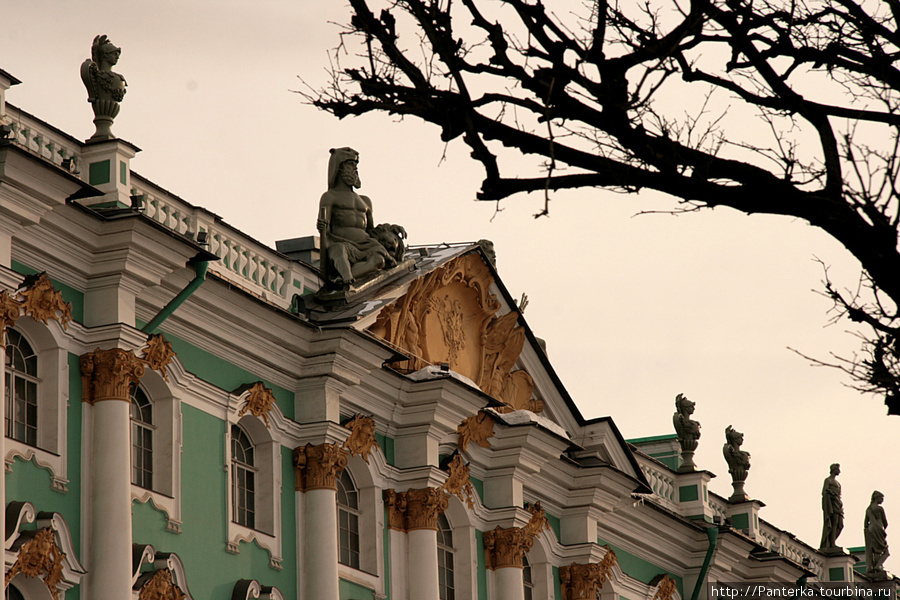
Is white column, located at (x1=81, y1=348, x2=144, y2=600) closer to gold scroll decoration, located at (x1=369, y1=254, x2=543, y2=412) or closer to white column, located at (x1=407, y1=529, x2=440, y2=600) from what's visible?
gold scroll decoration, located at (x1=369, y1=254, x2=543, y2=412)

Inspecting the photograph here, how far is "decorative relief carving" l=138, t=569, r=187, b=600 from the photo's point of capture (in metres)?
18.3

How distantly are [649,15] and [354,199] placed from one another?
14.1 metres

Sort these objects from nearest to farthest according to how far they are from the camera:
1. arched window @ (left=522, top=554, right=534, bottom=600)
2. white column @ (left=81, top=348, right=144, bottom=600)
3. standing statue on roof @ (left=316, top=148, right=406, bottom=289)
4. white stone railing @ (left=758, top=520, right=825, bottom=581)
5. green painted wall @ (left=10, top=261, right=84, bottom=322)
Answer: white column @ (left=81, top=348, right=144, bottom=600) → green painted wall @ (left=10, top=261, right=84, bottom=322) → standing statue on roof @ (left=316, top=148, right=406, bottom=289) → arched window @ (left=522, top=554, right=534, bottom=600) → white stone railing @ (left=758, top=520, right=825, bottom=581)

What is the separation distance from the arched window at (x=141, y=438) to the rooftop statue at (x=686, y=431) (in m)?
13.4

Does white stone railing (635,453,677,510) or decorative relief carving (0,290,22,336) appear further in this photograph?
white stone railing (635,453,677,510)

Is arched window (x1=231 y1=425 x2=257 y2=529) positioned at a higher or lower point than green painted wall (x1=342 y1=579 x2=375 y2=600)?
higher

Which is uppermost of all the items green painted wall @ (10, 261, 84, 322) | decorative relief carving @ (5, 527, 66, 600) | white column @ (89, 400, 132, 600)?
green painted wall @ (10, 261, 84, 322)

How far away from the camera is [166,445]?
19.2 m

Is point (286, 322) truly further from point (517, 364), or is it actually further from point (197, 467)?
point (517, 364)

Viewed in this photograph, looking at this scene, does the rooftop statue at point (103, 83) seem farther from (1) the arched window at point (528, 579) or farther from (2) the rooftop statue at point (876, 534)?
(2) the rooftop statue at point (876, 534)

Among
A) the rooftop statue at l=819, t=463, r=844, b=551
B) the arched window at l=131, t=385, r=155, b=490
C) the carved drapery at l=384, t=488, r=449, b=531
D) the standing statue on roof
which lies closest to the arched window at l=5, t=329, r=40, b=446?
the arched window at l=131, t=385, r=155, b=490

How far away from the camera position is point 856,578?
3769cm

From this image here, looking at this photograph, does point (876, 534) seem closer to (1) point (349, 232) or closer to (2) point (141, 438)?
(1) point (349, 232)

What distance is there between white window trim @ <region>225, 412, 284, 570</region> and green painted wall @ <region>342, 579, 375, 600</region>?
108 cm
